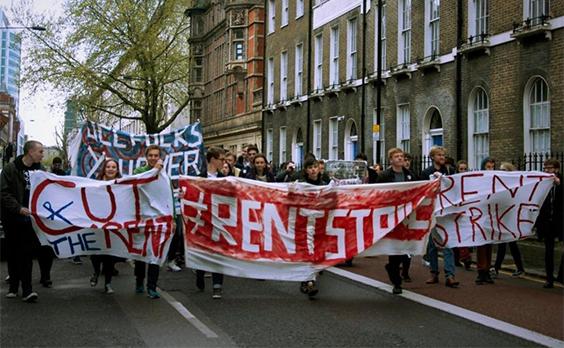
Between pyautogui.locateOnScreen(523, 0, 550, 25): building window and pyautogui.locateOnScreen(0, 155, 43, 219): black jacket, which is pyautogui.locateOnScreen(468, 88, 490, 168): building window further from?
pyautogui.locateOnScreen(0, 155, 43, 219): black jacket

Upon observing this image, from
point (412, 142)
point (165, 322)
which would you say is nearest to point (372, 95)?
point (412, 142)

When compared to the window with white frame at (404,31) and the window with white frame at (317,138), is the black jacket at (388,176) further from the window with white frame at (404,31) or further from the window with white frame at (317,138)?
the window with white frame at (317,138)

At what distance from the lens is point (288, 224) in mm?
10945

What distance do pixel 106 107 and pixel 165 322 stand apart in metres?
44.1

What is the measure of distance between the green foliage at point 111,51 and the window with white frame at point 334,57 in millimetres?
15660

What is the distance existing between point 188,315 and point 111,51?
41.0 meters

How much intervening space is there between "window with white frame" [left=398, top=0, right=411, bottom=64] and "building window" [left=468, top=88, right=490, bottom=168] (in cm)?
479

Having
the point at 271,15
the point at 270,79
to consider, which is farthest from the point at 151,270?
the point at 271,15

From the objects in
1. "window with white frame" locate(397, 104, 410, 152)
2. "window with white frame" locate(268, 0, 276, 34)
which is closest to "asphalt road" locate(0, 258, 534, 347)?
"window with white frame" locate(397, 104, 410, 152)

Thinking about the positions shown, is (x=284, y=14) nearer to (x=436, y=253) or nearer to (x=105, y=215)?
(x=436, y=253)

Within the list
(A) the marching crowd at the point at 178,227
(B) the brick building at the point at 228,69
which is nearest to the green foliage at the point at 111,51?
(B) the brick building at the point at 228,69

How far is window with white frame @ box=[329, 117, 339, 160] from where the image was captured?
3547 cm

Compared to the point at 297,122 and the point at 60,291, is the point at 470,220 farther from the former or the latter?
the point at 297,122

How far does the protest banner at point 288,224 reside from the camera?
35.5 feet
